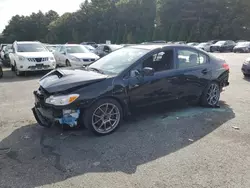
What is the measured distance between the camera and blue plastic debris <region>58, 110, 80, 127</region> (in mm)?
4272

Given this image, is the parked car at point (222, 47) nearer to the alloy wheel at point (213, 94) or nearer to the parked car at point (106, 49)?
the parked car at point (106, 49)

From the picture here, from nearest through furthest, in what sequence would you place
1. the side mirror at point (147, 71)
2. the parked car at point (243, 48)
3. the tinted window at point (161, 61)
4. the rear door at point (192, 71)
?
1. the side mirror at point (147, 71)
2. the tinted window at point (161, 61)
3. the rear door at point (192, 71)
4. the parked car at point (243, 48)

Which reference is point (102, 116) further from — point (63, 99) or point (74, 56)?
point (74, 56)

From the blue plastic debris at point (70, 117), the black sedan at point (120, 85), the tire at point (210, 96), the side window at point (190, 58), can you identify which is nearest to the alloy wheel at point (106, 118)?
the black sedan at point (120, 85)

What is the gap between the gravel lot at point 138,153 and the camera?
3.24 m

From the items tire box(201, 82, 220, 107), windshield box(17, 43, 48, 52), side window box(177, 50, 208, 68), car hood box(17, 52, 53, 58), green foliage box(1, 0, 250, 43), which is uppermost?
green foliage box(1, 0, 250, 43)

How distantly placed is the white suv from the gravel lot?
651 cm

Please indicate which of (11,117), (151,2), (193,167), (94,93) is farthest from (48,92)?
(151,2)

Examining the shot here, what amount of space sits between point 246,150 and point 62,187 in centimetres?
278

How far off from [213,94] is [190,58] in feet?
3.77

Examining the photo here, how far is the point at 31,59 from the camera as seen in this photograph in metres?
11.8

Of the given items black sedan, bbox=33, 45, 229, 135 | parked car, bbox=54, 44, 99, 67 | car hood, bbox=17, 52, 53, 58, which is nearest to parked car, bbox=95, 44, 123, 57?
parked car, bbox=54, 44, 99, 67

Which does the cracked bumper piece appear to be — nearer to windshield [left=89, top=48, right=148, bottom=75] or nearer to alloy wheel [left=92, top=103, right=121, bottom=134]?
alloy wheel [left=92, top=103, right=121, bottom=134]

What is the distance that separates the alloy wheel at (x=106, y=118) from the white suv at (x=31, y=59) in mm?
8358
